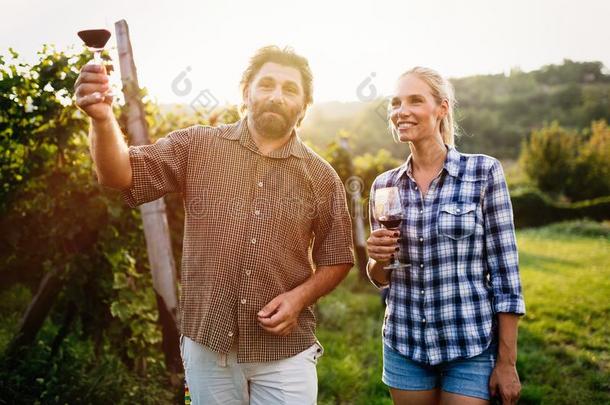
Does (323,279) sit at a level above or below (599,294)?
above

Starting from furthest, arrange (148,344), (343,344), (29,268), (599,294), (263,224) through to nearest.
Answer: (599,294)
(343,344)
(29,268)
(148,344)
(263,224)

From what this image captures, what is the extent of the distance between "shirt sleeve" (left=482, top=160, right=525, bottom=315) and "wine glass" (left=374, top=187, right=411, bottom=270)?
368 mm

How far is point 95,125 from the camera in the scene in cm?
197

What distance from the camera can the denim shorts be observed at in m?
2.32

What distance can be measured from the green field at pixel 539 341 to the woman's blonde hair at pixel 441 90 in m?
2.66

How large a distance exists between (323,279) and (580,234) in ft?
76.4

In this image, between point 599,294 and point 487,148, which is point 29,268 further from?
point 487,148

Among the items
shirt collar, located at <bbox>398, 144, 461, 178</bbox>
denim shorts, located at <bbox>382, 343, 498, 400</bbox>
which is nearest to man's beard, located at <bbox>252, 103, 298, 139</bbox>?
shirt collar, located at <bbox>398, 144, 461, 178</bbox>

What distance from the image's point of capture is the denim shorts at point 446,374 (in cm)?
232

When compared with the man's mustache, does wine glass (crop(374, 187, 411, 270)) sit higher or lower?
lower

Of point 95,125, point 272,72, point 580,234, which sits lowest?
point 580,234

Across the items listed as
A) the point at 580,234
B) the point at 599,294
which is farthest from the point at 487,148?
the point at 599,294

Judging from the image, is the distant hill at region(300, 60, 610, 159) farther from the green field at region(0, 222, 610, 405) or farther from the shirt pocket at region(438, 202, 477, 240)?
the shirt pocket at region(438, 202, 477, 240)

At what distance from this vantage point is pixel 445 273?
2.43m
